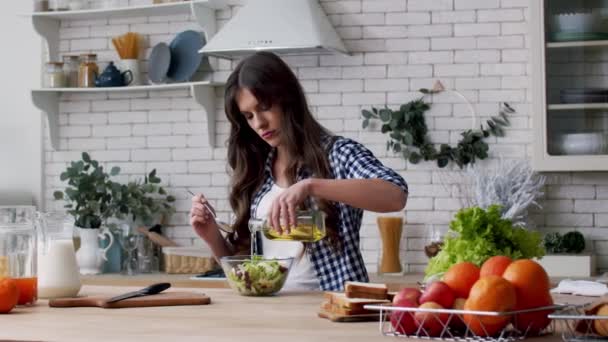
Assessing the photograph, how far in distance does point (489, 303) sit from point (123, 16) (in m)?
4.09

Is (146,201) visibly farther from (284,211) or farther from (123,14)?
(284,211)

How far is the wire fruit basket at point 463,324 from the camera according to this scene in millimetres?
1848

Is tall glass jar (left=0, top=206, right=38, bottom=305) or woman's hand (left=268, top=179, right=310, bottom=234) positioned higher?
woman's hand (left=268, top=179, right=310, bottom=234)

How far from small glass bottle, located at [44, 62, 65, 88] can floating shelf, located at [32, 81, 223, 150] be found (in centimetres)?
5

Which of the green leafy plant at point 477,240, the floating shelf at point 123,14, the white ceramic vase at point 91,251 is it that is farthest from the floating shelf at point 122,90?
the green leafy plant at point 477,240

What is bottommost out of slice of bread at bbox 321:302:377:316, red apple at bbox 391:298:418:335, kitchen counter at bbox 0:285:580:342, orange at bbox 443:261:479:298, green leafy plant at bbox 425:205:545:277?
kitchen counter at bbox 0:285:580:342

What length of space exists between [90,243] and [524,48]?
7.89 feet

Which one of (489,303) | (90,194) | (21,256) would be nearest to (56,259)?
(21,256)

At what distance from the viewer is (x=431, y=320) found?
1.90 metres

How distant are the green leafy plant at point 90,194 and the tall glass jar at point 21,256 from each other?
2.56 m

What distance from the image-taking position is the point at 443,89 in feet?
16.7

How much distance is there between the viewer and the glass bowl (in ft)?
9.01

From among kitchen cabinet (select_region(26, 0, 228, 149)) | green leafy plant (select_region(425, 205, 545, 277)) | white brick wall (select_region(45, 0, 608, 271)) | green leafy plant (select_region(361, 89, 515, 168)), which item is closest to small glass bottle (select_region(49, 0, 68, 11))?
kitchen cabinet (select_region(26, 0, 228, 149))

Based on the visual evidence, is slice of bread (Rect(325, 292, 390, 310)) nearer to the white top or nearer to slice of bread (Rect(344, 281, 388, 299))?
slice of bread (Rect(344, 281, 388, 299))
